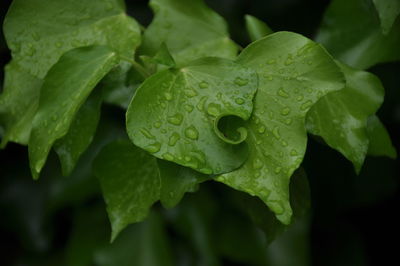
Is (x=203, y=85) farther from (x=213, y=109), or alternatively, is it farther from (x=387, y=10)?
(x=387, y=10)

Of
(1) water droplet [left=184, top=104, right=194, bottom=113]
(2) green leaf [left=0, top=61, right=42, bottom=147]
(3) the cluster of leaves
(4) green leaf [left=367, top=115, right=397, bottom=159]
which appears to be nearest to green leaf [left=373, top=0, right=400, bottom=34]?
(3) the cluster of leaves

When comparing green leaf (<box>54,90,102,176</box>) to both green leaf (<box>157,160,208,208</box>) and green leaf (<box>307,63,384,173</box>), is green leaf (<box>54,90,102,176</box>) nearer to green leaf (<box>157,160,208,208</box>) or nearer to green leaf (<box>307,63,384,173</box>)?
green leaf (<box>157,160,208,208</box>)

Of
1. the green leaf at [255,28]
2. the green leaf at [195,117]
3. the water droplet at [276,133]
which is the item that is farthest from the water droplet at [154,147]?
the green leaf at [255,28]

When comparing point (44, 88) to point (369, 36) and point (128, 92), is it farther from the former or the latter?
point (369, 36)

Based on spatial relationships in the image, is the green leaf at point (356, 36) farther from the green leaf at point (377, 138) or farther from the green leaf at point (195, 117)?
the green leaf at point (195, 117)

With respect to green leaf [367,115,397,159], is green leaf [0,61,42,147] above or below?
below

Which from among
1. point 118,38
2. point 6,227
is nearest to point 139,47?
point 118,38
